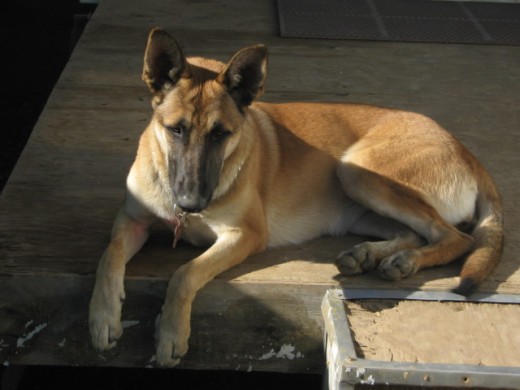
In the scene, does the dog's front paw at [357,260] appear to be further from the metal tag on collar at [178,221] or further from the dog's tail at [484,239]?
the metal tag on collar at [178,221]

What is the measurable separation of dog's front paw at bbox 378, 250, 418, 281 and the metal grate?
10.8ft

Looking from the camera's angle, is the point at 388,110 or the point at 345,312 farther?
the point at 388,110

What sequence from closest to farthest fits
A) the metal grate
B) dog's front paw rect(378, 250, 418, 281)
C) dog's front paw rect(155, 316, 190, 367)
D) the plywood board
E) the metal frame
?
the metal frame
the plywood board
dog's front paw rect(155, 316, 190, 367)
dog's front paw rect(378, 250, 418, 281)
the metal grate

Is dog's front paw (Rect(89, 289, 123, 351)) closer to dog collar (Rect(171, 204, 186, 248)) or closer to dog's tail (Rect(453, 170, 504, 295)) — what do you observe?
dog collar (Rect(171, 204, 186, 248))

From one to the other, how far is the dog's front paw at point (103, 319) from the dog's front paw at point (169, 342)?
0.18 meters

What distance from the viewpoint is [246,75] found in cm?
336

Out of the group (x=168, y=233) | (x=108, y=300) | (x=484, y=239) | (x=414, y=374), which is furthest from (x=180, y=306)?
(x=484, y=239)

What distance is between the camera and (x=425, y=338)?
306cm

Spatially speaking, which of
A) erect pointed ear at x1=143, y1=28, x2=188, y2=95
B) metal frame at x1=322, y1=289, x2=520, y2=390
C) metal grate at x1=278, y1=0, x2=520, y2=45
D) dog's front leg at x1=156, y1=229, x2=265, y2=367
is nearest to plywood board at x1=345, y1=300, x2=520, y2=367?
metal frame at x1=322, y1=289, x2=520, y2=390

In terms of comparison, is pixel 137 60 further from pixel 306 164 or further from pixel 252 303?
pixel 252 303

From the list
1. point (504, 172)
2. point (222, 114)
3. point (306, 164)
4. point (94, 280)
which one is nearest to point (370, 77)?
point (504, 172)

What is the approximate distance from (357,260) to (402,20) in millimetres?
Result: 3898

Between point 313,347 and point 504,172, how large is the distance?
1.67m

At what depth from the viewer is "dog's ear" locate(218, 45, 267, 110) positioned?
3.28m
